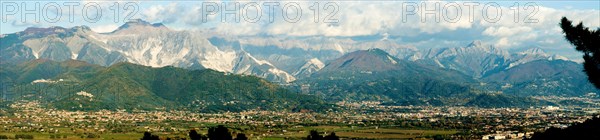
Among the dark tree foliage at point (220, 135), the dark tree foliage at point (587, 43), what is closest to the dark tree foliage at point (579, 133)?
the dark tree foliage at point (587, 43)

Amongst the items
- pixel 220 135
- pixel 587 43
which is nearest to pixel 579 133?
pixel 587 43

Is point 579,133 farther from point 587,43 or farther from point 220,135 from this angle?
point 220,135

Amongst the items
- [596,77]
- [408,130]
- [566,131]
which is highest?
[596,77]

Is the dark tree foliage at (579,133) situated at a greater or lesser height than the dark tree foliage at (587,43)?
lesser

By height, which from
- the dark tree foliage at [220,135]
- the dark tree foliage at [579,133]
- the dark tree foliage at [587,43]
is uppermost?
the dark tree foliage at [587,43]

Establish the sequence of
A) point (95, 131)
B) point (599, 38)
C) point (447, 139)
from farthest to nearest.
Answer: point (95, 131), point (447, 139), point (599, 38)

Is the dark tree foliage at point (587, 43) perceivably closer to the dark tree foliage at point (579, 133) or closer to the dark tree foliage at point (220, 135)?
the dark tree foliage at point (579, 133)

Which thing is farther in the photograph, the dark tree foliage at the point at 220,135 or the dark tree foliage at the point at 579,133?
the dark tree foliage at the point at 579,133

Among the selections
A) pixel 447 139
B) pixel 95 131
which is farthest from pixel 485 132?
pixel 95 131

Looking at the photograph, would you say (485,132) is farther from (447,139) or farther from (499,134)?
(447,139)
